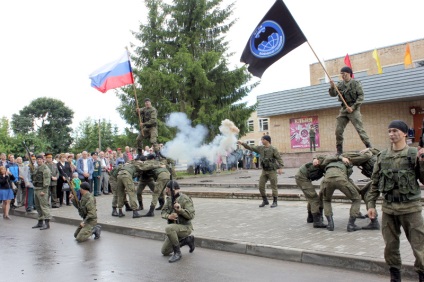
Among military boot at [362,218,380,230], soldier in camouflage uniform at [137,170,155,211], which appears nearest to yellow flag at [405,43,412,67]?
soldier in camouflage uniform at [137,170,155,211]

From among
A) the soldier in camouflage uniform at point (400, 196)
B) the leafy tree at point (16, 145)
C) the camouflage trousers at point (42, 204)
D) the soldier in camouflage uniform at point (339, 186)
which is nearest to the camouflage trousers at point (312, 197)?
the soldier in camouflage uniform at point (339, 186)

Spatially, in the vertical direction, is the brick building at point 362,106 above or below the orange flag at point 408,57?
below

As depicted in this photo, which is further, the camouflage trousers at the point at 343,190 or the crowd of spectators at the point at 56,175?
the crowd of spectators at the point at 56,175

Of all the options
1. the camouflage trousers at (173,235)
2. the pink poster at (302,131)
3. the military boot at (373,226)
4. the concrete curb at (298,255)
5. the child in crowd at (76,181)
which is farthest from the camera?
the pink poster at (302,131)

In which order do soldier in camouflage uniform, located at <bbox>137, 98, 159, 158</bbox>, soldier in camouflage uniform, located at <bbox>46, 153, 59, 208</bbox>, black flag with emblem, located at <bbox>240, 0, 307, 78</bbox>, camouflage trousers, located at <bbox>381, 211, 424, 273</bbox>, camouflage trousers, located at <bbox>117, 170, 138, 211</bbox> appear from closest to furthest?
1. camouflage trousers, located at <bbox>381, 211, 424, 273</bbox>
2. black flag with emblem, located at <bbox>240, 0, 307, 78</bbox>
3. camouflage trousers, located at <bbox>117, 170, 138, 211</bbox>
4. soldier in camouflage uniform, located at <bbox>137, 98, 159, 158</bbox>
5. soldier in camouflage uniform, located at <bbox>46, 153, 59, 208</bbox>

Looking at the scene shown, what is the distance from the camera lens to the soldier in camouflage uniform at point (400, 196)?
189 inches

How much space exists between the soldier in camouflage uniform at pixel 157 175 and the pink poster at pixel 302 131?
63.8 feet

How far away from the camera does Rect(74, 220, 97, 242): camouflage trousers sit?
31.0 feet

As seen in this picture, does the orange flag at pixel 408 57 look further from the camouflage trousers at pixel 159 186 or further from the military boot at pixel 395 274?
the military boot at pixel 395 274

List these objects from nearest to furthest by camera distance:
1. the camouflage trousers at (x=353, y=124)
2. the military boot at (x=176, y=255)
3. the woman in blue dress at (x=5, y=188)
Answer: the military boot at (x=176, y=255)
the camouflage trousers at (x=353, y=124)
the woman in blue dress at (x=5, y=188)

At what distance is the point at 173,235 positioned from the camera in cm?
745

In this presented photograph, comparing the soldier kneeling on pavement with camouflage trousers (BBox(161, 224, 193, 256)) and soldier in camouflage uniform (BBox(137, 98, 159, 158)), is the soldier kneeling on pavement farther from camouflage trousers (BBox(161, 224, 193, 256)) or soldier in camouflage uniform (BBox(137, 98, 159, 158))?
soldier in camouflage uniform (BBox(137, 98, 159, 158))

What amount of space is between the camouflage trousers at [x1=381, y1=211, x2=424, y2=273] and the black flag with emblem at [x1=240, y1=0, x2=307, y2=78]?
5672 millimetres

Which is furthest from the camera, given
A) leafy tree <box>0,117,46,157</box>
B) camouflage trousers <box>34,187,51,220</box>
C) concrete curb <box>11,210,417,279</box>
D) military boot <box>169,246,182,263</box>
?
leafy tree <box>0,117,46,157</box>
